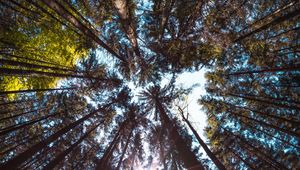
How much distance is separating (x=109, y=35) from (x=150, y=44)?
2.45 meters

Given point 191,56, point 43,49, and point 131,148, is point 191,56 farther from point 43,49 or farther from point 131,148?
point 43,49

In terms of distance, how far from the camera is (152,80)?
14.4 m

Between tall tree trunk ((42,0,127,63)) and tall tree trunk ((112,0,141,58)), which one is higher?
tall tree trunk ((112,0,141,58))

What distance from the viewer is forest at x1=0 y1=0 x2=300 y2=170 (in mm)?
10781

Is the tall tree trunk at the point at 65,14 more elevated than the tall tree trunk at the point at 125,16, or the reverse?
the tall tree trunk at the point at 125,16

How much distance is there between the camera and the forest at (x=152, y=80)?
10781 millimetres

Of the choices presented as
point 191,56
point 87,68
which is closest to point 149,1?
point 191,56

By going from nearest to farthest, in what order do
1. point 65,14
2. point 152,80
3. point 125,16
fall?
point 65,14
point 125,16
point 152,80

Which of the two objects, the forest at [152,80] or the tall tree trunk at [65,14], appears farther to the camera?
the forest at [152,80]

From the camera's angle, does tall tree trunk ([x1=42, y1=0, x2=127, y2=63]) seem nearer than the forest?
Yes

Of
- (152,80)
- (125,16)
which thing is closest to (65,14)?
(125,16)

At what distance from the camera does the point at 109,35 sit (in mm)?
12641

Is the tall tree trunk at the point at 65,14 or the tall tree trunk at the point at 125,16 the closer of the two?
the tall tree trunk at the point at 65,14

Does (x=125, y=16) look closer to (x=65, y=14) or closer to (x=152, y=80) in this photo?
(x=65, y=14)
